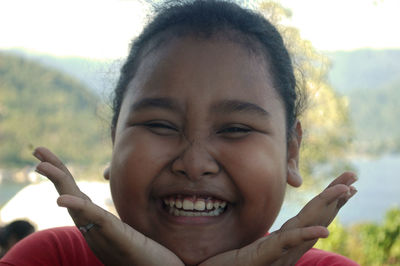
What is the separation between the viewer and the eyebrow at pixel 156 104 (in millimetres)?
954

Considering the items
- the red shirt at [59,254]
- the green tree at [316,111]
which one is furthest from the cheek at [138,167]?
the green tree at [316,111]

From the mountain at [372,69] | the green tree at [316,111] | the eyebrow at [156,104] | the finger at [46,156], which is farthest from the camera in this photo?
the mountain at [372,69]

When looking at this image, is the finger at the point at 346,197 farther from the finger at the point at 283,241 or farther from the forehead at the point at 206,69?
the forehead at the point at 206,69

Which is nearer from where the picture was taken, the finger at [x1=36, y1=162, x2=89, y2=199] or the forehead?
the finger at [x1=36, y1=162, x2=89, y2=199]

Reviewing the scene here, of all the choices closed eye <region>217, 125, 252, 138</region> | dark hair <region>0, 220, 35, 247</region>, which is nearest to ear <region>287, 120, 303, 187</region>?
closed eye <region>217, 125, 252, 138</region>

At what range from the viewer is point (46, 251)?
1095 millimetres

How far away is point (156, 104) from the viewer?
3.18 feet

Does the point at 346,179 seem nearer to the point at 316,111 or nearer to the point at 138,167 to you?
the point at 138,167

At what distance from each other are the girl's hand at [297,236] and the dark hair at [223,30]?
0.32 meters

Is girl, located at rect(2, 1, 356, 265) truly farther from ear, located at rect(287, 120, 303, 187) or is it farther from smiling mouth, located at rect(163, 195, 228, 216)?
ear, located at rect(287, 120, 303, 187)

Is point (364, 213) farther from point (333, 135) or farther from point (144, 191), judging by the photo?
point (144, 191)

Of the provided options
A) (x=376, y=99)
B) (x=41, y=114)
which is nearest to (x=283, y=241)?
(x=41, y=114)

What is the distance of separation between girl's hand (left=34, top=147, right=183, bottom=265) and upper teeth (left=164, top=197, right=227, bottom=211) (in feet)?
0.33

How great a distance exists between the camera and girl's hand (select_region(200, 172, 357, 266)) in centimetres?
78
